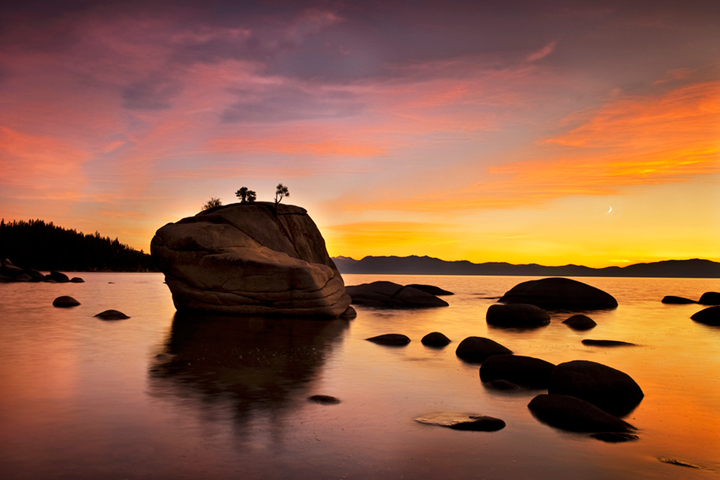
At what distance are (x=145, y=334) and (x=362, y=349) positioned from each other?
361 inches

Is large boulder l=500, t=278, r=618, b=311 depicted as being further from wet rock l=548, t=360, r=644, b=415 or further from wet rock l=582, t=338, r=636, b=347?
wet rock l=548, t=360, r=644, b=415

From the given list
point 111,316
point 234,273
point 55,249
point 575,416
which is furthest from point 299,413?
point 55,249

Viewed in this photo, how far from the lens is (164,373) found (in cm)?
1228

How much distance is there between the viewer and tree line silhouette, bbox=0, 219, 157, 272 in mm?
144625

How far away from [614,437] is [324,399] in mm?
5189

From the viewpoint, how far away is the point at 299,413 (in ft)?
29.1

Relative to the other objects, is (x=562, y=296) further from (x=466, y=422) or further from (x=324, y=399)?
(x=466, y=422)

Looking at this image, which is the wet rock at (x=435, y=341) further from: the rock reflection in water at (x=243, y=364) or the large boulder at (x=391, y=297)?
the large boulder at (x=391, y=297)

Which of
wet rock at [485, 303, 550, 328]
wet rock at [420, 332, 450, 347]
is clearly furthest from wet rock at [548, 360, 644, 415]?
wet rock at [485, 303, 550, 328]

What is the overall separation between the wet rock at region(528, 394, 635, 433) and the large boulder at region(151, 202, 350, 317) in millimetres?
17253

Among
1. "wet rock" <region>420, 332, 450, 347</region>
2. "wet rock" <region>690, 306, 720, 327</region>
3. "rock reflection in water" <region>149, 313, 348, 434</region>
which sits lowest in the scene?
"rock reflection in water" <region>149, 313, 348, 434</region>

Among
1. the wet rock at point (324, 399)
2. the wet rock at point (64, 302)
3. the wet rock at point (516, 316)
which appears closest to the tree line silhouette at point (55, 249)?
the wet rock at point (64, 302)

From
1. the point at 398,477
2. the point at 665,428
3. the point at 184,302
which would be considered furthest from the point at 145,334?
the point at 665,428

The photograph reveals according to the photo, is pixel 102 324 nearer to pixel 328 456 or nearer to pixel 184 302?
pixel 184 302
